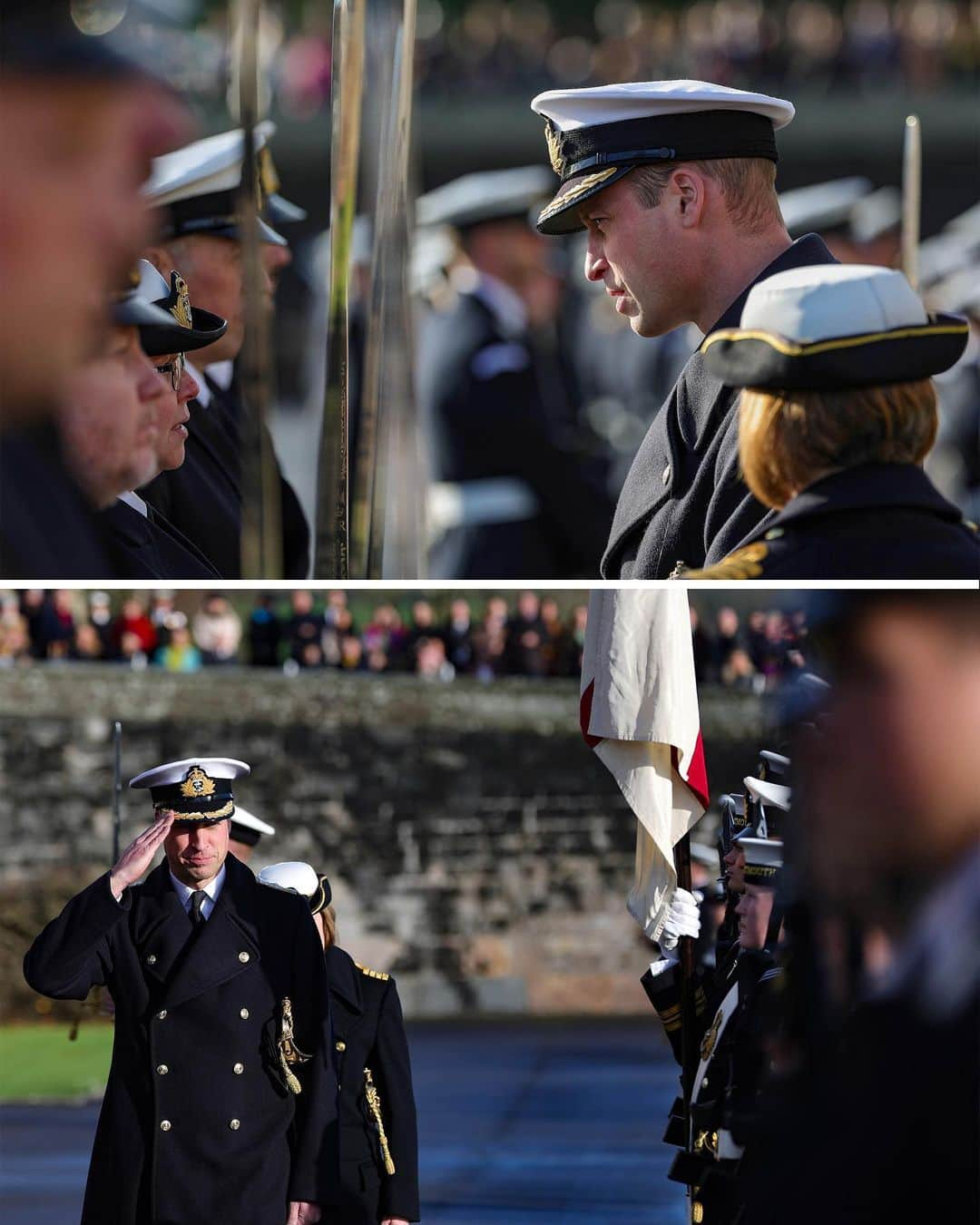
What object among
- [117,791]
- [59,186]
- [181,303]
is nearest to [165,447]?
[181,303]

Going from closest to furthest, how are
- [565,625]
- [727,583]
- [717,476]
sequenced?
[727,583], [717,476], [565,625]

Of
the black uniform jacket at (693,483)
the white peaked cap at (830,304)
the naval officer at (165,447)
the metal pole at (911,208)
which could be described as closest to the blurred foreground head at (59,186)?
the naval officer at (165,447)

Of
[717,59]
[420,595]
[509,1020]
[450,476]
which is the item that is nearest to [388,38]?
[420,595]

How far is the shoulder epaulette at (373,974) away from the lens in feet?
11.7

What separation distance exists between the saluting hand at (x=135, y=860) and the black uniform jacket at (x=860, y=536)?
1.25 metres

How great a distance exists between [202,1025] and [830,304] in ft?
5.27

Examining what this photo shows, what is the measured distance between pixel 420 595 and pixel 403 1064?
0.92 m

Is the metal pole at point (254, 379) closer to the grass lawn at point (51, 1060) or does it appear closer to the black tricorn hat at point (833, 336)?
the black tricorn hat at point (833, 336)

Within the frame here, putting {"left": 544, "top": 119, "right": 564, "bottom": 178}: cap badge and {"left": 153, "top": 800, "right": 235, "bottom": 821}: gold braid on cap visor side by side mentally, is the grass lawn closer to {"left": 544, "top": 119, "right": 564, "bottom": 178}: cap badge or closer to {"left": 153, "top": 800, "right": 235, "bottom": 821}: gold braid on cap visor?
{"left": 153, "top": 800, "right": 235, "bottom": 821}: gold braid on cap visor

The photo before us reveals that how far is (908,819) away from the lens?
237 cm

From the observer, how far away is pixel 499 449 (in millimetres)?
14648

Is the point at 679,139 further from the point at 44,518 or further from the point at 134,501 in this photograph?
the point at 44,518

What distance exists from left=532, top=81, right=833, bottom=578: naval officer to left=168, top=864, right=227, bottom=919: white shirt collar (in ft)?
3.38

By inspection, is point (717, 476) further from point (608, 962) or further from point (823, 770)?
point (608, 962)
